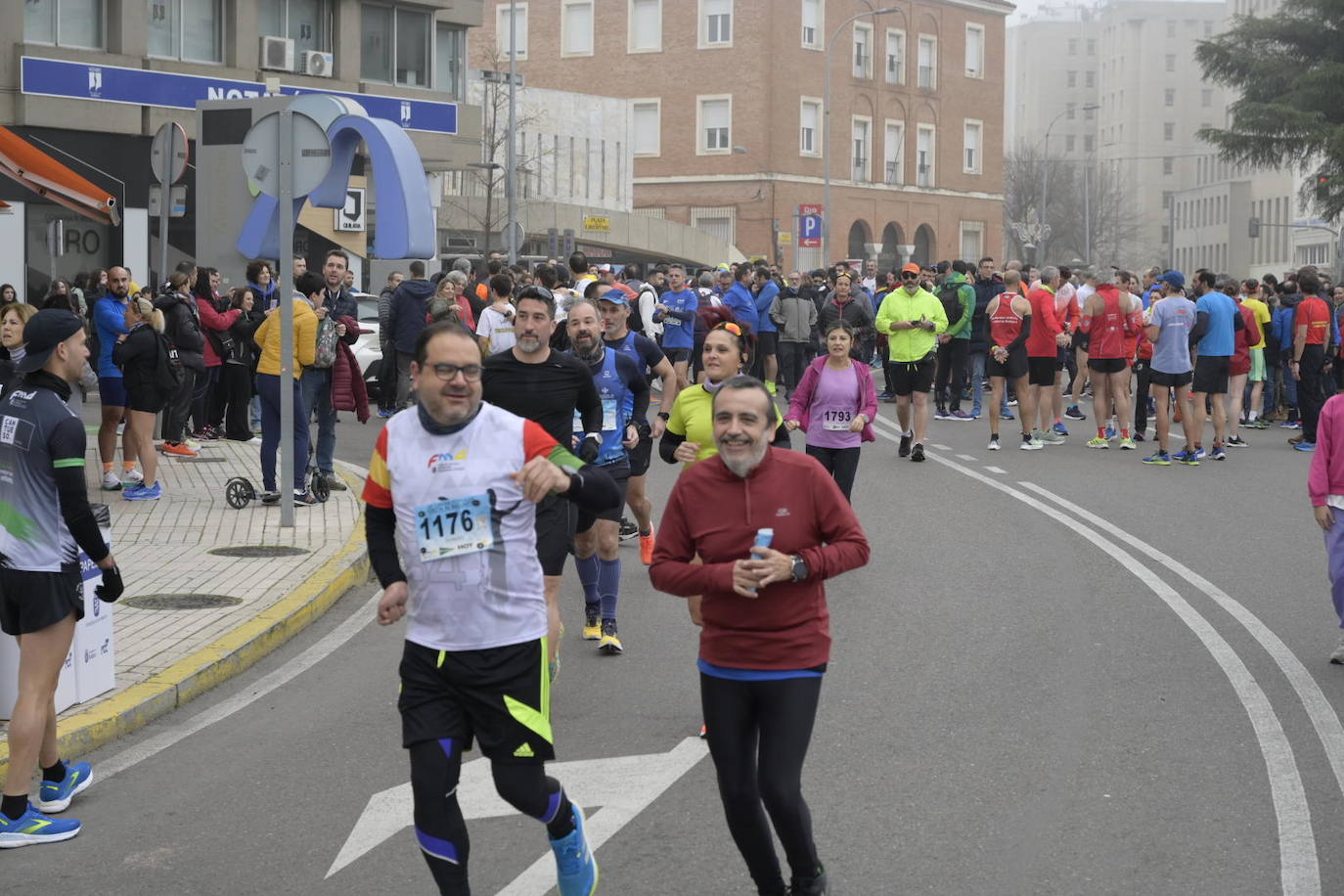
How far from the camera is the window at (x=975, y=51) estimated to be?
8088 cm

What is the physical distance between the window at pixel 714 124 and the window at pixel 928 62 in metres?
10.4

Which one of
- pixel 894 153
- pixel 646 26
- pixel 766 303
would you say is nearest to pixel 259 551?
pixel 766 303

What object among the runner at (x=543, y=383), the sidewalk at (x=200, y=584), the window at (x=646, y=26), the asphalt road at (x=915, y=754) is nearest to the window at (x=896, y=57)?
the window at (x=646, y=26)

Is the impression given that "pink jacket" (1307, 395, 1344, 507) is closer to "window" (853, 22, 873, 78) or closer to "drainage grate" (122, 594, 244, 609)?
"drainage grate" (122, 594, 244, 609)

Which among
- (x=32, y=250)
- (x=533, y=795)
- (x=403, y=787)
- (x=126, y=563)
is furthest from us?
(x=32, y=250)

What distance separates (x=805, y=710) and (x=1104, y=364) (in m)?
15.3

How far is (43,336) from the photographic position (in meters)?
6.29

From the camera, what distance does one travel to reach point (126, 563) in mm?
11539

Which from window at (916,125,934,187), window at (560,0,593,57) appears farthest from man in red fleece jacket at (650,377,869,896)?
window at (916,125,934,187)

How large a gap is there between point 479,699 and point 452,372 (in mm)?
908

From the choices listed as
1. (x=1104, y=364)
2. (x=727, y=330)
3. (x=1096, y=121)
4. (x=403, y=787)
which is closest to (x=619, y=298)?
(x=727, y=330)

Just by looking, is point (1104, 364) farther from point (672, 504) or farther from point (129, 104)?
point (129, 104)

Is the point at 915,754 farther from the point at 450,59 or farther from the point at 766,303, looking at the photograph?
the point at 450,59

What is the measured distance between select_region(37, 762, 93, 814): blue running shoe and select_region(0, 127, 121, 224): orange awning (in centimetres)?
796
